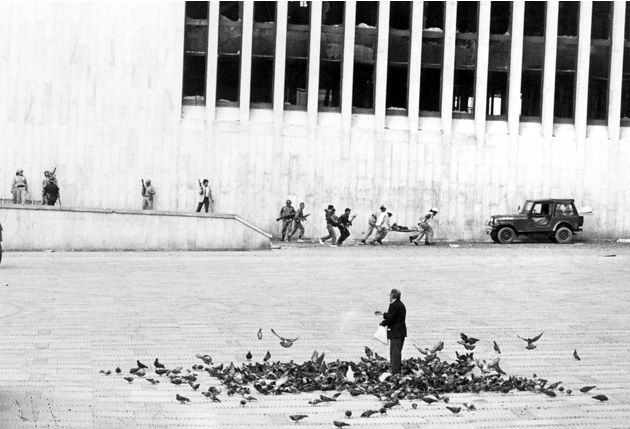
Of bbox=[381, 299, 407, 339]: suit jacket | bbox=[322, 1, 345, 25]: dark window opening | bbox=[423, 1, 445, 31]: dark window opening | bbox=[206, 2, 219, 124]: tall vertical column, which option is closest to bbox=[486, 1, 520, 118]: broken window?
bbox=[423, 1, 445, 31]: dark window opening

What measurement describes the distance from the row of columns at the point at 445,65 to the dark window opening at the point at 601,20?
400 mm

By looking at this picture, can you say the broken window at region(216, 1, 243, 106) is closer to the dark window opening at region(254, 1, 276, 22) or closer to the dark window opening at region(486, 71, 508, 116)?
the dark window opening at region(254, 1, 276, 22)

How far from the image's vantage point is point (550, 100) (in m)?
44.2

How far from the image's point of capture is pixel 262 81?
43.2 m

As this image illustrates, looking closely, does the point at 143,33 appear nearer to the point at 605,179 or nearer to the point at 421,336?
the point at 605,179

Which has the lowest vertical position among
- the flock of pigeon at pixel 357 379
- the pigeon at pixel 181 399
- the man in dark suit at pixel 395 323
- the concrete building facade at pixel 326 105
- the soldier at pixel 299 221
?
the pigeon at pixel 181 399

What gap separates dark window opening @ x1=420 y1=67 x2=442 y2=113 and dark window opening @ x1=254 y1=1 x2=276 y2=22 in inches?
233

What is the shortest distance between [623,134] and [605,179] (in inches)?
73.7

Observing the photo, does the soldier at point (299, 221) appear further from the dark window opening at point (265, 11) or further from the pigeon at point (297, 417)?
the pigeon at point (297, 417)

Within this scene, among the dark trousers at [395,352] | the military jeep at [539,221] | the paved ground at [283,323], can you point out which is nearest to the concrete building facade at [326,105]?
the military jeep at [539,221]

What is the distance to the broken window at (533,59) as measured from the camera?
4416cm

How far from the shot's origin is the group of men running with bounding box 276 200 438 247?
39.5 m

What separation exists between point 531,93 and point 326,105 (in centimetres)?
767

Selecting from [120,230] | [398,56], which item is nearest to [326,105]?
[398,56]
